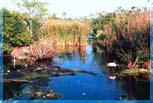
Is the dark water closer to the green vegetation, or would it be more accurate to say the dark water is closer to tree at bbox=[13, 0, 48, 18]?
the green vegetation

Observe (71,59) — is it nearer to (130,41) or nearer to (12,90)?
(130,41)

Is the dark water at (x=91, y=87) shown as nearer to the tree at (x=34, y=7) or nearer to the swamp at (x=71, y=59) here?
the swamp at (x=71, y=59)

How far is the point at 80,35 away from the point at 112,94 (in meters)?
7.32

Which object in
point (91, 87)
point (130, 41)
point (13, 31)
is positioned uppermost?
point (13, 31)

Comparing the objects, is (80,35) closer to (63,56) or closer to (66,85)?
(63,56)

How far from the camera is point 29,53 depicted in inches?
412

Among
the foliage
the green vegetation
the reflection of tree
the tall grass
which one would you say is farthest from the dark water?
the tall grass

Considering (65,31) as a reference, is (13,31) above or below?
above

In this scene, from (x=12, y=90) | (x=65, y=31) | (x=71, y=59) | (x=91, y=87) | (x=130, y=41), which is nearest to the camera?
(x=12, y=90)

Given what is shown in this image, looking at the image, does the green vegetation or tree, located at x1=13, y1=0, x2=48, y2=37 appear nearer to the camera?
the green vegetation

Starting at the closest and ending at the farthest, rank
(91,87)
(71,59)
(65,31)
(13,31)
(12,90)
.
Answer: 1. (12,90)
2. (91,87)
3. (13,31)
4. (71,59)
5. (65,31)

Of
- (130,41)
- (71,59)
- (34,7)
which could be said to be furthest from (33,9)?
(130,41)

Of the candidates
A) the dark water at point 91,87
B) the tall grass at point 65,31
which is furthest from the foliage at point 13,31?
the dark water at point 91,87

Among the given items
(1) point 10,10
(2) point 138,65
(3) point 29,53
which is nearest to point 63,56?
(3) point 29,53
